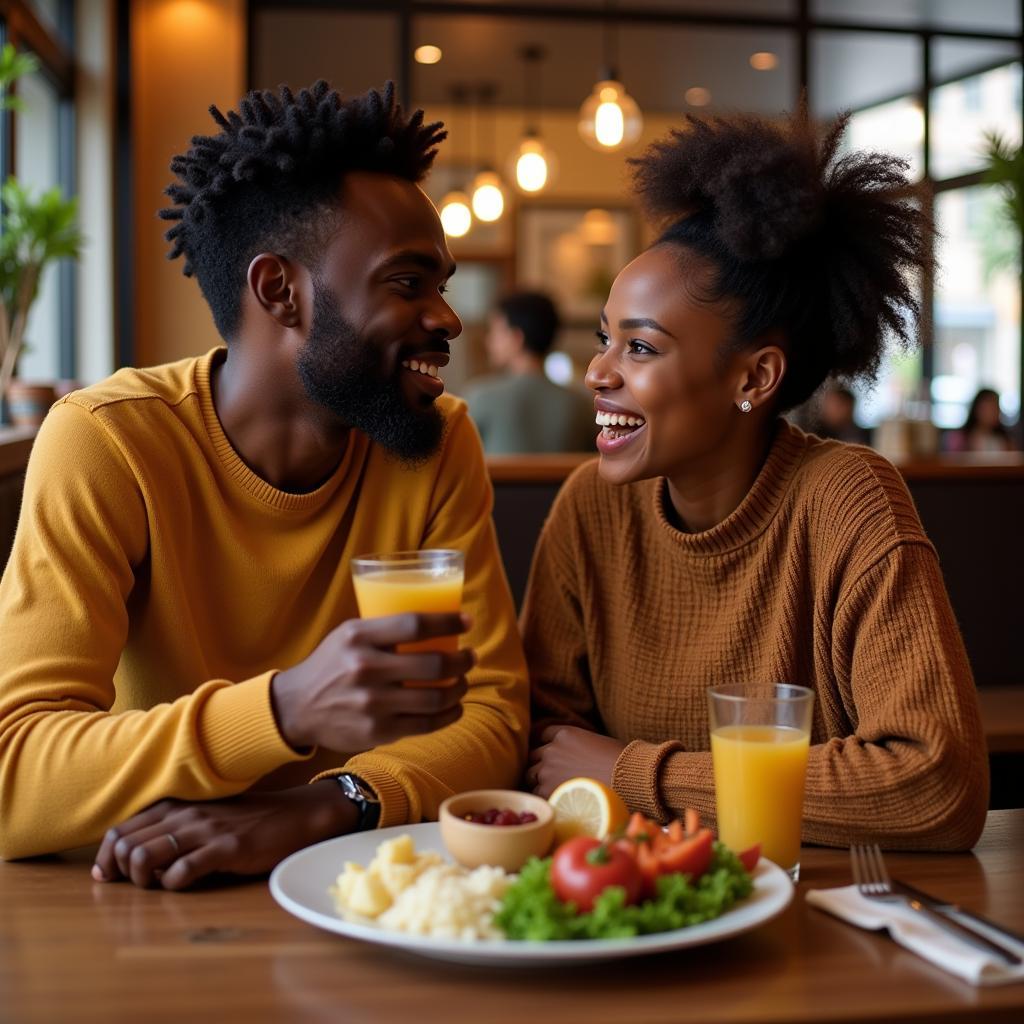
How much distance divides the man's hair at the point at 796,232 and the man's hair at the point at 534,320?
3662mm

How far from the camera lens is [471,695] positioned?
1.82m

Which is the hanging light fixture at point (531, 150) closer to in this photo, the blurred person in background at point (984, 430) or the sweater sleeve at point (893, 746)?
the blurred person in background at point (984, 430)

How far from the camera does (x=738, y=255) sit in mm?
1850

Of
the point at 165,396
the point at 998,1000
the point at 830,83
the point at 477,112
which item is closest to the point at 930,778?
the point at 998,1000

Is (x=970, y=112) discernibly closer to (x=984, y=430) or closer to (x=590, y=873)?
(x=984, y=430)

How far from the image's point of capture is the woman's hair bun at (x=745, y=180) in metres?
1.81

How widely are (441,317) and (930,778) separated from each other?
0.87m

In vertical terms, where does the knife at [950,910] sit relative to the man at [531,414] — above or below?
below

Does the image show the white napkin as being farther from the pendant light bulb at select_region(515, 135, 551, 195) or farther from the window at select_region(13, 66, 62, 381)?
the pendant light bulb at select_region(515, 135, 551, 195)

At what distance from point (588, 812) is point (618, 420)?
72 centimetres

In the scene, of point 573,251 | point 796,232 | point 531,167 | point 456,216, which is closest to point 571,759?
point 796,232

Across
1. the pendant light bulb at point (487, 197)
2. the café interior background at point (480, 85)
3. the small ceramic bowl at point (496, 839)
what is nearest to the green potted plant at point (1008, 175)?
the café interior background at point (480, 85)

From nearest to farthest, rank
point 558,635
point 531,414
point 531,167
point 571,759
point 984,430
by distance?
point 571,759 → point 558,635 → point 531,414 → point 531,167 → point 984,430

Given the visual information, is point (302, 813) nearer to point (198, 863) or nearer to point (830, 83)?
point (198, 863)
